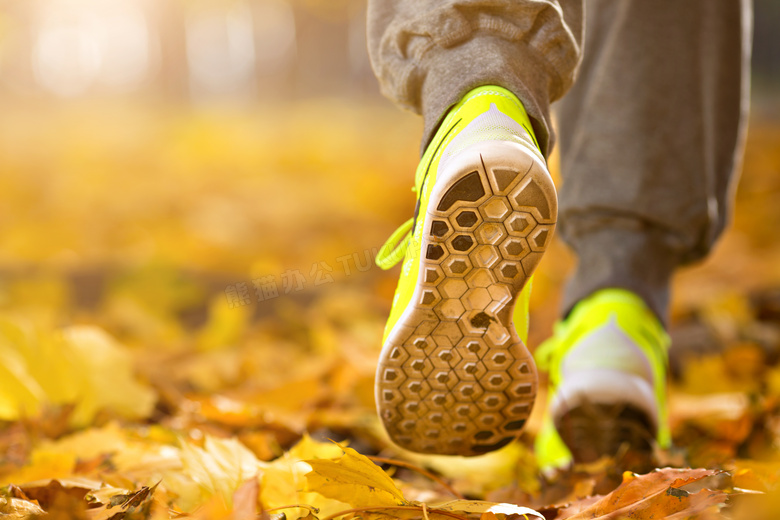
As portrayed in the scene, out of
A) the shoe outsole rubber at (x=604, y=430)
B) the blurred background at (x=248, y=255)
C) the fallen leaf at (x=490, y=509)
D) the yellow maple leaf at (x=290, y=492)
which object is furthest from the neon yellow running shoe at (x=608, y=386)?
the yellow maple leaf at (x=290, y=492)

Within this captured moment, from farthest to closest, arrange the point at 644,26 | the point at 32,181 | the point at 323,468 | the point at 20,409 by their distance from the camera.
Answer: the point at 32,181, the point at 644,26, the point at 20,409, the point at 323,468

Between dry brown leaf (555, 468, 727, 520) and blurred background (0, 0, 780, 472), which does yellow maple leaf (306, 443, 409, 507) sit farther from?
blurred background (0, 0, 780, 472)

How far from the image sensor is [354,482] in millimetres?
695

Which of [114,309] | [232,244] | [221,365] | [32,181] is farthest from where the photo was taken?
[32,181]

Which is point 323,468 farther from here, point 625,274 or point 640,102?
point 640,102

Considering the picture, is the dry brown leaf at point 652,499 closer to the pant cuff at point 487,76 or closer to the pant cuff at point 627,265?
the pant cuff at point 487,76

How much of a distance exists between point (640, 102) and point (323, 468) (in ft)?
2.89

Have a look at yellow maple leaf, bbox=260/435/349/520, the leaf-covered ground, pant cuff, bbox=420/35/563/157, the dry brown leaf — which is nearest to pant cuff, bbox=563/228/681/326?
the leaf-covered ground

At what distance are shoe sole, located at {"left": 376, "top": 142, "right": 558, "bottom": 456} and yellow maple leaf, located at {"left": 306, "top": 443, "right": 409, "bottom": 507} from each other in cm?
13

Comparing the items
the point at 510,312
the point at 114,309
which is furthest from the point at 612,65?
the point at 114,309

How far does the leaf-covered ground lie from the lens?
72cm

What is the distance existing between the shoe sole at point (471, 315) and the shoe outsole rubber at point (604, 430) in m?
0.22

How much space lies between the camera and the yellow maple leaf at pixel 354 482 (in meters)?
0.68

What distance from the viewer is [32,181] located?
13.9 feet
